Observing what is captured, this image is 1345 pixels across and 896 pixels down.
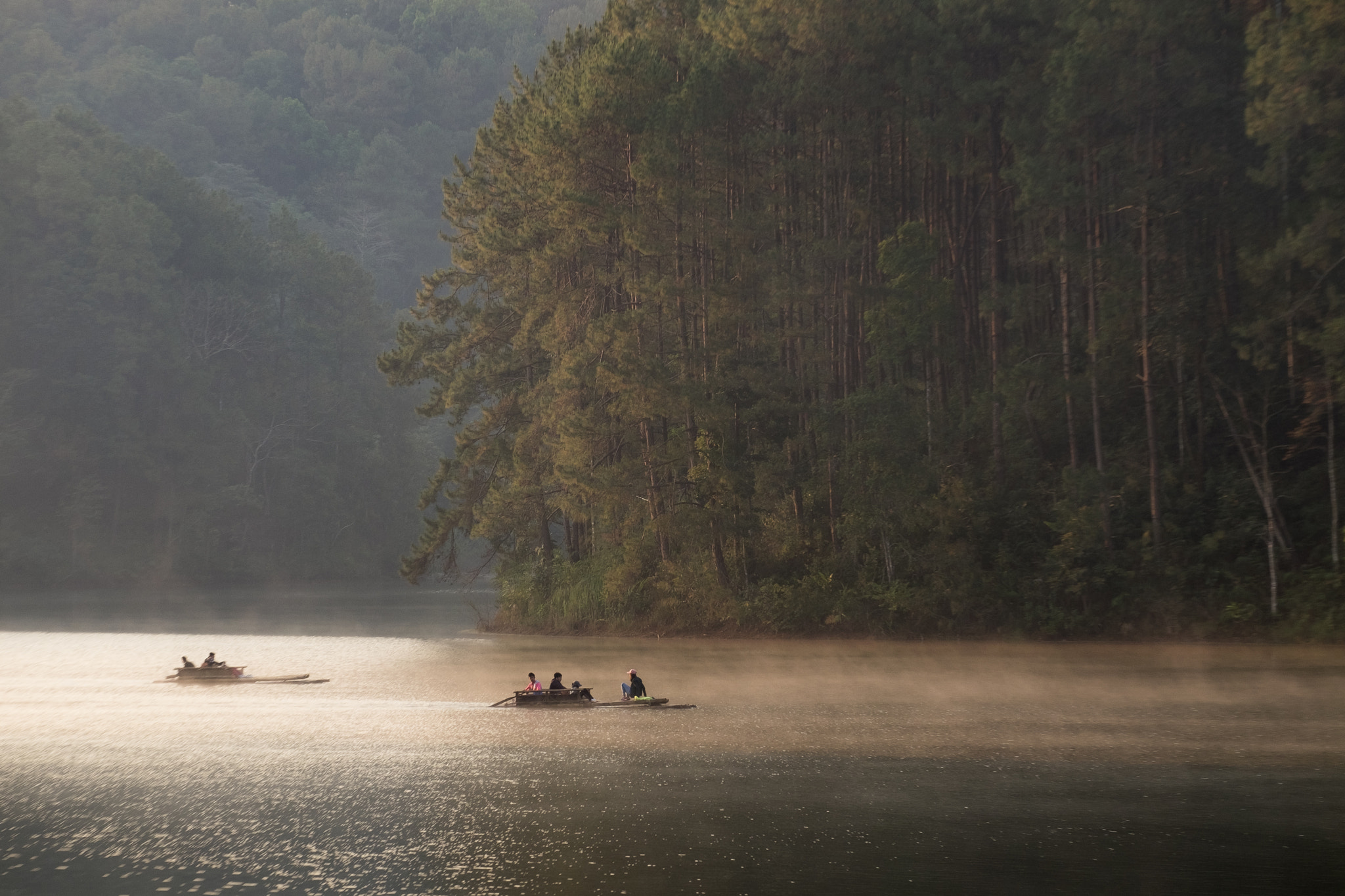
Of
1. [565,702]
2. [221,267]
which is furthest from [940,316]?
[221,267]

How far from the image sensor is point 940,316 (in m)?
40.7

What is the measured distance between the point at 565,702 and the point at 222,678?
11.2 metres

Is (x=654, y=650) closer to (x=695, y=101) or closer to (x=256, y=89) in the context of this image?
(x=695, y=101)

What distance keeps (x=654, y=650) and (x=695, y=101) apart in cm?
1718

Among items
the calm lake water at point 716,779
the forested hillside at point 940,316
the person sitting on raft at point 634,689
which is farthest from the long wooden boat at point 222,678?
the forested hillside at point 940,316

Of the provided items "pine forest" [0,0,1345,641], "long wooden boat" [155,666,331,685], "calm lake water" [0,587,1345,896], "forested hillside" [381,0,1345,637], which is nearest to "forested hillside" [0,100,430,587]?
"pine forest" [0,0,1345,641]

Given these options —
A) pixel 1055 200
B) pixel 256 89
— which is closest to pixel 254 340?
pixel 256 89

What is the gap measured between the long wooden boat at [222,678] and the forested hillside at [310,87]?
304 feet

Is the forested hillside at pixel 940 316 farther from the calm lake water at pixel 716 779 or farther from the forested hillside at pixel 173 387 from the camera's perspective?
the forested hillside at pixel 173 387

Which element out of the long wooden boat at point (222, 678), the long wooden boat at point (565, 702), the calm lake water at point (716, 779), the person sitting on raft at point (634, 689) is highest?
the long wooden boat at point (222, 678)

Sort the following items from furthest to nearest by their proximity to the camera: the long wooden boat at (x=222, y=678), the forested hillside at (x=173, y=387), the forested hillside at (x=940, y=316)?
the forested hillside at (x=173, y=387), the forested hillside at (x=940, y=316), the long wooden boat at (x=222, y=678)

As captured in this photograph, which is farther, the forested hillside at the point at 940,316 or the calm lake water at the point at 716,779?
the forested hillside at the point at 940,316

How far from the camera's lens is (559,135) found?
47.1m

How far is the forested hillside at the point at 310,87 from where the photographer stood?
422 ft
